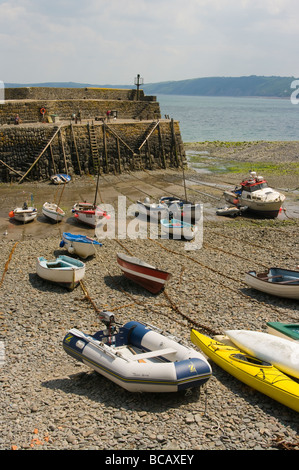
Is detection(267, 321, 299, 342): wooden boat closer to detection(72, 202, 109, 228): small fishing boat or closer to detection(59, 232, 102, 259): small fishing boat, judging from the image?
detection(59, 232, 102, 259): small fishing boat

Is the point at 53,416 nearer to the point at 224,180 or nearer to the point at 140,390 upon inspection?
the point at 140,390

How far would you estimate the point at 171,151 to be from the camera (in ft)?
126

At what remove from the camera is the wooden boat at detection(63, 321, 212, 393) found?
8.83 metres

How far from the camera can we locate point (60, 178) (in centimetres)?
3130

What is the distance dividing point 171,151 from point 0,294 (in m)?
26.6

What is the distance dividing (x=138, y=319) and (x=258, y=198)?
47.3 ft

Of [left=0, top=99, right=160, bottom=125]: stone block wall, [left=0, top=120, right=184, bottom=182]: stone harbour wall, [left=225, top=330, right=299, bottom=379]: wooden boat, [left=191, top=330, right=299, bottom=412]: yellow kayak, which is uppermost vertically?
[left=0, top=99, right=160, bottom=125]: stone block wall

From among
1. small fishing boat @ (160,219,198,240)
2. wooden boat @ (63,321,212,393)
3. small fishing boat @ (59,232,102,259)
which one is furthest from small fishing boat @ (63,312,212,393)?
small fishing boat @ (160,219,198,240)

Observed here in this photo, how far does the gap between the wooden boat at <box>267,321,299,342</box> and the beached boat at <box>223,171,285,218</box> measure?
14126 millimetres

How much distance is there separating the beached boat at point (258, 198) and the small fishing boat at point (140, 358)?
51.7 ft

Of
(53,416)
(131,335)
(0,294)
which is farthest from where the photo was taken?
(0,294)

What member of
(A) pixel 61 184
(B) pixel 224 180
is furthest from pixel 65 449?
(B) pixel 224 180

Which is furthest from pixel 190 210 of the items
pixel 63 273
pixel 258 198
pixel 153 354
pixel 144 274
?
pixel 153 354

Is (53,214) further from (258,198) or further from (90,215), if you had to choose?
(258,198)
